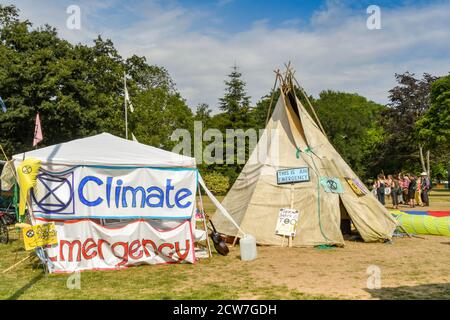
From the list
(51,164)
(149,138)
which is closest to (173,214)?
(51,164)

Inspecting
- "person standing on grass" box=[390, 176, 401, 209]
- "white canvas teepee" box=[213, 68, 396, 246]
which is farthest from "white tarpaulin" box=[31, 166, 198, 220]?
"person standing on grass" box=[390, 176, 401, 209]

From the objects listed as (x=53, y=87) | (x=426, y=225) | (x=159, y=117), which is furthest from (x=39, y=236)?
(x=159, y=117)

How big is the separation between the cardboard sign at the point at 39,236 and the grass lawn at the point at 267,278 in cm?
65

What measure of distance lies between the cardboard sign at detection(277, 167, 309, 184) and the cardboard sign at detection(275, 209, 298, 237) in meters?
1.01

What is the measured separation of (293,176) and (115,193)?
5651mm

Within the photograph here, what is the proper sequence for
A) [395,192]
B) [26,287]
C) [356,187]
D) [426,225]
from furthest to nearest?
[395,192] → [426,225] → [356,187] → [26,287]

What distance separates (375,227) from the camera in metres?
13.7

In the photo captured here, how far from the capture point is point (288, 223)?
1341 centimetres

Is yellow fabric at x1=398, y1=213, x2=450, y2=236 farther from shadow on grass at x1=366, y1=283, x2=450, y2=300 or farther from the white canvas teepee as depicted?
shadow on grass at x1=366, y1=283, x2=450, y2=300

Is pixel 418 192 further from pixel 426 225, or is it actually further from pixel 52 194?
pixel 52 194

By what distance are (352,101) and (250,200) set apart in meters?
75.1

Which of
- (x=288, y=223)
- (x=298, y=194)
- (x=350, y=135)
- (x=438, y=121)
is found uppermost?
(x=350, y=135)

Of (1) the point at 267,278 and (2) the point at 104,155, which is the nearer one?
(1) the point at 267,278

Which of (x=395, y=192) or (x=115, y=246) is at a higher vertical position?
(x=395, y=192)
